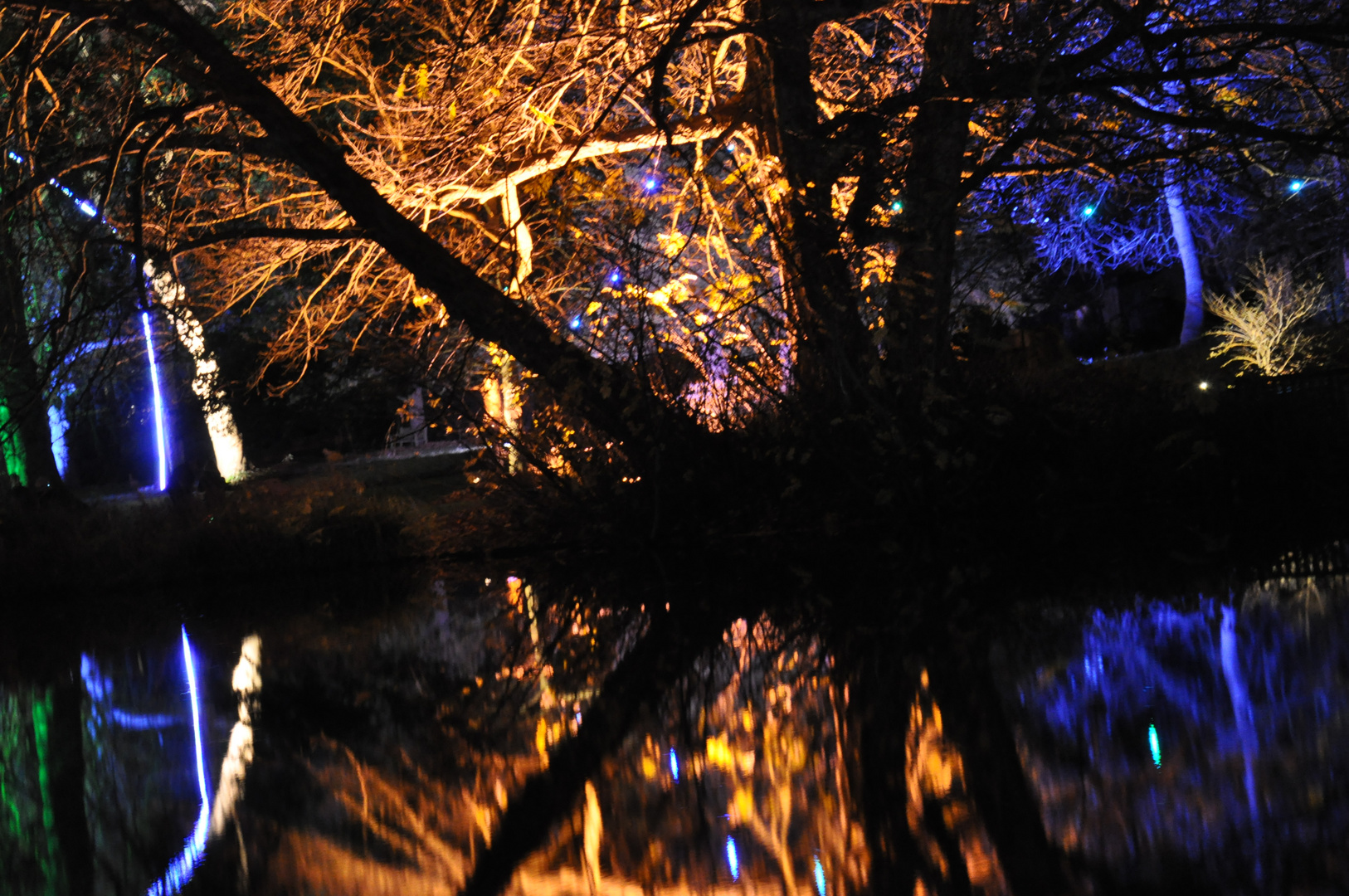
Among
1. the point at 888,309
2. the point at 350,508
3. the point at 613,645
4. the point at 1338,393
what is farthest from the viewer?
the point at 350,508

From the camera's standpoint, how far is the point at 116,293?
835 cm

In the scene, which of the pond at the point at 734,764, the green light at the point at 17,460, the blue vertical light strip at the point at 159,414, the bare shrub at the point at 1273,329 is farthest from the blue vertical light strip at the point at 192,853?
the bare shrub at the point at 1273,329

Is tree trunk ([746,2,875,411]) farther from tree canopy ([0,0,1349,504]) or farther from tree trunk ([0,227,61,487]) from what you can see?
tree trunk ([0,227,61,487])

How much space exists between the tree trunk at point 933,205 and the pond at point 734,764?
10.5ft

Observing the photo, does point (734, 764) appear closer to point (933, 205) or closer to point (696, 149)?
point (933, 205)

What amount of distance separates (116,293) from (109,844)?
5.92 m

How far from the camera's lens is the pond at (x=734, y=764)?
9.34ft

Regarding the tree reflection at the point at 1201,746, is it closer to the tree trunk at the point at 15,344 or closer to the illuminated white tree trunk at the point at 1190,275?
the tree trunk at the point at 15,344

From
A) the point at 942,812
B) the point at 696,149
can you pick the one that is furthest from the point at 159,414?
the point at 942,812

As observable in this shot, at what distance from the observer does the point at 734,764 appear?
3656mm

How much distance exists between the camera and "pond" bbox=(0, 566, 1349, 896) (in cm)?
285

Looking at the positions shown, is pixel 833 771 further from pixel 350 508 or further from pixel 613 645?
pixel 350 508

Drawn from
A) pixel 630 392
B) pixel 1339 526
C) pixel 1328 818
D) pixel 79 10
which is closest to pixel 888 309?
pixel 630 392

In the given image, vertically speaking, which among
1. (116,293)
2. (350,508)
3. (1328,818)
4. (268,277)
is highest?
(268,277)
